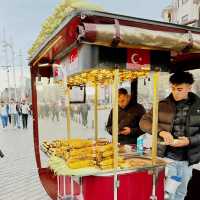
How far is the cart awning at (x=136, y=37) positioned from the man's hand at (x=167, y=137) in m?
0.85

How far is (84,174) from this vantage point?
3043 millimetres

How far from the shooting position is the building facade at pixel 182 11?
2836 cm

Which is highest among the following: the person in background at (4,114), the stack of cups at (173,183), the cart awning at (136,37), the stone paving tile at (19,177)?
the cart awning at (136,37)

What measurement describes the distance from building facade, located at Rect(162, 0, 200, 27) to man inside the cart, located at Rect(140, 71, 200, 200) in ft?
76.2

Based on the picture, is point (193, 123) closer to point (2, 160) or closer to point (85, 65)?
point (85, 65)

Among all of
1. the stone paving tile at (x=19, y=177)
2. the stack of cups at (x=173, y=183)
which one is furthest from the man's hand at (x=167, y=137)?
the stone paving tile at (x=19, y=177)

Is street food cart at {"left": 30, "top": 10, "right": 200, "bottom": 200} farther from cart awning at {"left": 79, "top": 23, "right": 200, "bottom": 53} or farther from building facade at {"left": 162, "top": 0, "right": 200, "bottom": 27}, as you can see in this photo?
building facade at {"left": 162, "top": 0, "right": 200, "bottom": 27}

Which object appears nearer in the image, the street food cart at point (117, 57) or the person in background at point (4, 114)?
the street food cart at point (117, 57)

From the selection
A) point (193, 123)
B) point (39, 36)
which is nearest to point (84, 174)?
point (193, 123)

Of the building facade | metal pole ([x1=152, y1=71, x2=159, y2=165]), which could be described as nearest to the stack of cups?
metal pole ([x1=152, y1=71, x2=159, y2=165])

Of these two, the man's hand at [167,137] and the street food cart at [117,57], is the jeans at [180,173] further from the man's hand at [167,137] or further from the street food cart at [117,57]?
the man's hand at [167,137]

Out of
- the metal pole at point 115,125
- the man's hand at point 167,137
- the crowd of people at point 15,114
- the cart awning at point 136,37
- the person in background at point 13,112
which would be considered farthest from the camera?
the person in background at point 13,112

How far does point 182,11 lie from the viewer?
32.0 metres

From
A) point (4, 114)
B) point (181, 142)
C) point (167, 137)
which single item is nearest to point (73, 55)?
point (167, 137)
